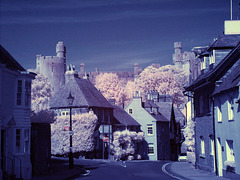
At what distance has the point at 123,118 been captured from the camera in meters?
56.8

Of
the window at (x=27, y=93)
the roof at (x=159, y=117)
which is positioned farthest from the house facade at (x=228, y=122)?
the roof at (x=159, y=117)

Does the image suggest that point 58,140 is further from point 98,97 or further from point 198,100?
point 198,100

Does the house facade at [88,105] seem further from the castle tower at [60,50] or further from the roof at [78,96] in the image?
the castle tower at [60,50]

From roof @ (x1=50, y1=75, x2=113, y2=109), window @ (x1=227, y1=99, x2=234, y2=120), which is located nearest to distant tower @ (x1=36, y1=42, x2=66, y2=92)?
roof @ (x1=50, y1=75, x2=113, y2=109)

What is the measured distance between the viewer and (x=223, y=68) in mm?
23641

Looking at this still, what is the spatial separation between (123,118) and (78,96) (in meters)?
10.2

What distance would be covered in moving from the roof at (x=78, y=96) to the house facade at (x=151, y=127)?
928cm

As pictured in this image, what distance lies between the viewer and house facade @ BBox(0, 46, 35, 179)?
21.4 metres

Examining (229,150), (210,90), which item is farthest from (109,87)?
(229,150)

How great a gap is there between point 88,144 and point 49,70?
7738cm

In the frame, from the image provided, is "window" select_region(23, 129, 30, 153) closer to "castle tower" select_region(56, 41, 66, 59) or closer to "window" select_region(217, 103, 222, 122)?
"window" select_region(217, 103, 222, 122)

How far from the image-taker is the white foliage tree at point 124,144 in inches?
1967

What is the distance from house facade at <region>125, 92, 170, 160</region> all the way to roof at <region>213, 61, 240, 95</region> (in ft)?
117

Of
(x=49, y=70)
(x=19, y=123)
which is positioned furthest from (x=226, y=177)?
(x=49, y=70)
